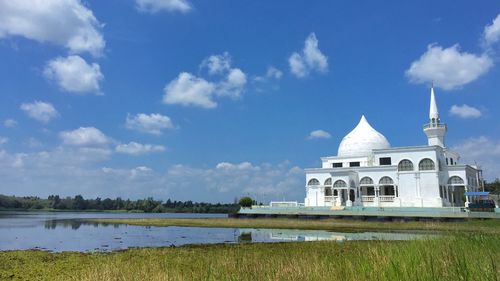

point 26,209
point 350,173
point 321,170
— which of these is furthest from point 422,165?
point 26,209

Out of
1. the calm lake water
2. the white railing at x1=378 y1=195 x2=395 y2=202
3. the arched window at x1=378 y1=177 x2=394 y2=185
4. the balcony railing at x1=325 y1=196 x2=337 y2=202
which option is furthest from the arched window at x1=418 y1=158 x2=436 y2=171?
the calm lake water

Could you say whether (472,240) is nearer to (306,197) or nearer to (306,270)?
(306,270)

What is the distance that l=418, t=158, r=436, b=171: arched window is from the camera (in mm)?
50906

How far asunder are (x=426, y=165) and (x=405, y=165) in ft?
8.81

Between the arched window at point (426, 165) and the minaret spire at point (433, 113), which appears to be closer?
the arched window at point (426, 165)

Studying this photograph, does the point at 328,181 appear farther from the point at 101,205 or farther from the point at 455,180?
the point at 101,205

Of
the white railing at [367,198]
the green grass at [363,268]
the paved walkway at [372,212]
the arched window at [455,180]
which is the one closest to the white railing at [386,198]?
the white railing at [367,198]

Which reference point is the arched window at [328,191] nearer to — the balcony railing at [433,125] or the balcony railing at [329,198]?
the balcony railing at [329,198]

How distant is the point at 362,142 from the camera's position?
201 feet

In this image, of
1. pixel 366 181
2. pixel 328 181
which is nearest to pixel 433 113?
pixel 366 181

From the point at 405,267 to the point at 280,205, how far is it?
170 ft

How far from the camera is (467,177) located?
5056cm

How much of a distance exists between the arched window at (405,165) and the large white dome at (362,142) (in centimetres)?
658

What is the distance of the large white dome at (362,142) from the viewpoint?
60562 millimetres
